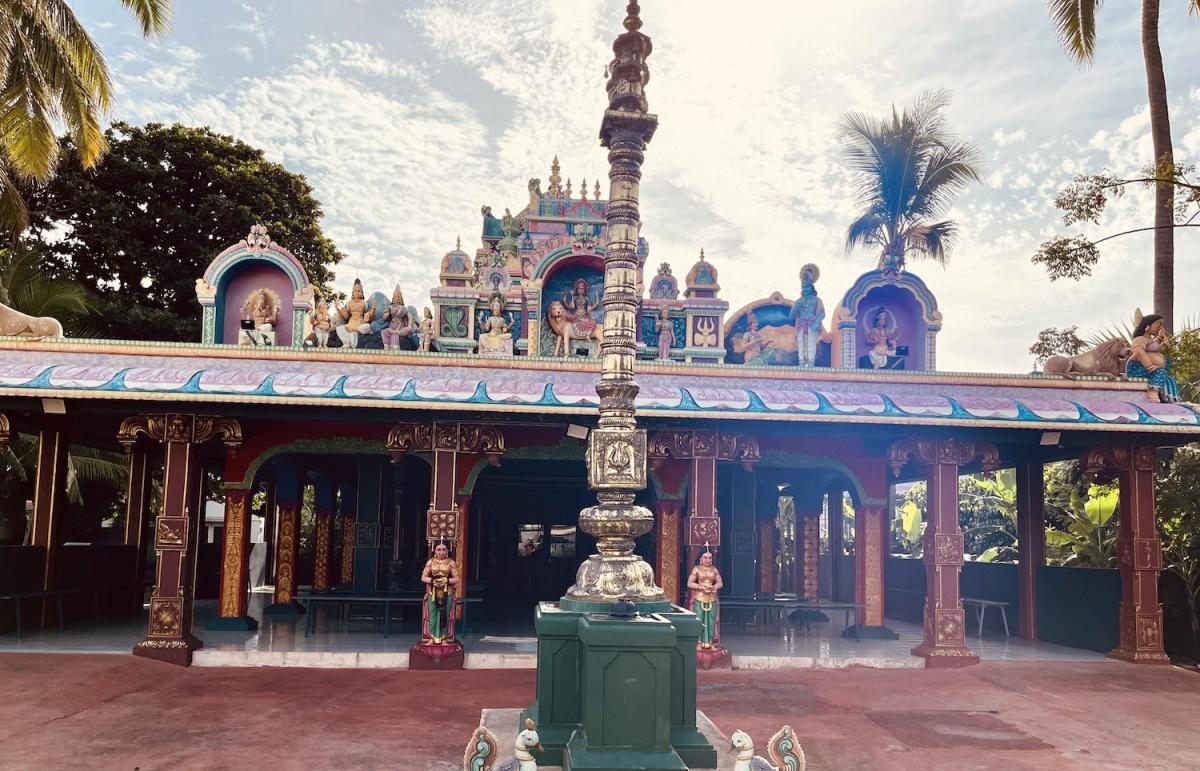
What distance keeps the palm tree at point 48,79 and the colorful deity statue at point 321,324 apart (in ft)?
16.2

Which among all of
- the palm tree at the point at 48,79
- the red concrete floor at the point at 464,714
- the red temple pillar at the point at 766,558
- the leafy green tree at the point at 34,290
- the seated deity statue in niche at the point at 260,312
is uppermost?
the palm tree at the point at 48,79

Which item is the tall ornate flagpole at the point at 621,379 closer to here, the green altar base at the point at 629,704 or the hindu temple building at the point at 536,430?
the green altar base at the point at 629,704

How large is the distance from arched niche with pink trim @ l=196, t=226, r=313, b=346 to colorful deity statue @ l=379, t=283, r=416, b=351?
118cm

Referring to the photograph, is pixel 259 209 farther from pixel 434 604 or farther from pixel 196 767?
pixel 196 767

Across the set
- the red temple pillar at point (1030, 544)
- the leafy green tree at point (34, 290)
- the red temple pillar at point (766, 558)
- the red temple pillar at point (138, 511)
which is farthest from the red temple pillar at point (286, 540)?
the red temple pillar at point (1030, 544)

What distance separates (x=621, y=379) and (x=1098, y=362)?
379 inches

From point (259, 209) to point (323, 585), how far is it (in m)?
12.9

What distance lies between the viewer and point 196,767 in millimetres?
6906

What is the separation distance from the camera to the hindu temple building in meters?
11.4

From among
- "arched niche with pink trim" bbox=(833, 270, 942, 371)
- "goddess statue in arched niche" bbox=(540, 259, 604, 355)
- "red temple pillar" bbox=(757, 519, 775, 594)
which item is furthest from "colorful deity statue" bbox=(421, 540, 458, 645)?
"red temple pillar" bbox=(757, 519, 775, 594)

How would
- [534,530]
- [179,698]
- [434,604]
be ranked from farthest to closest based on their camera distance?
[534,530] < [434,604] < [179,698]

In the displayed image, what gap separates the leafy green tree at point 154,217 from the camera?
2275cm

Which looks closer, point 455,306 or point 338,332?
point 338,332

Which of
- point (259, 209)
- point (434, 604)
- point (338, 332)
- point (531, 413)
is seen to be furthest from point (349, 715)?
point (259, 209)
